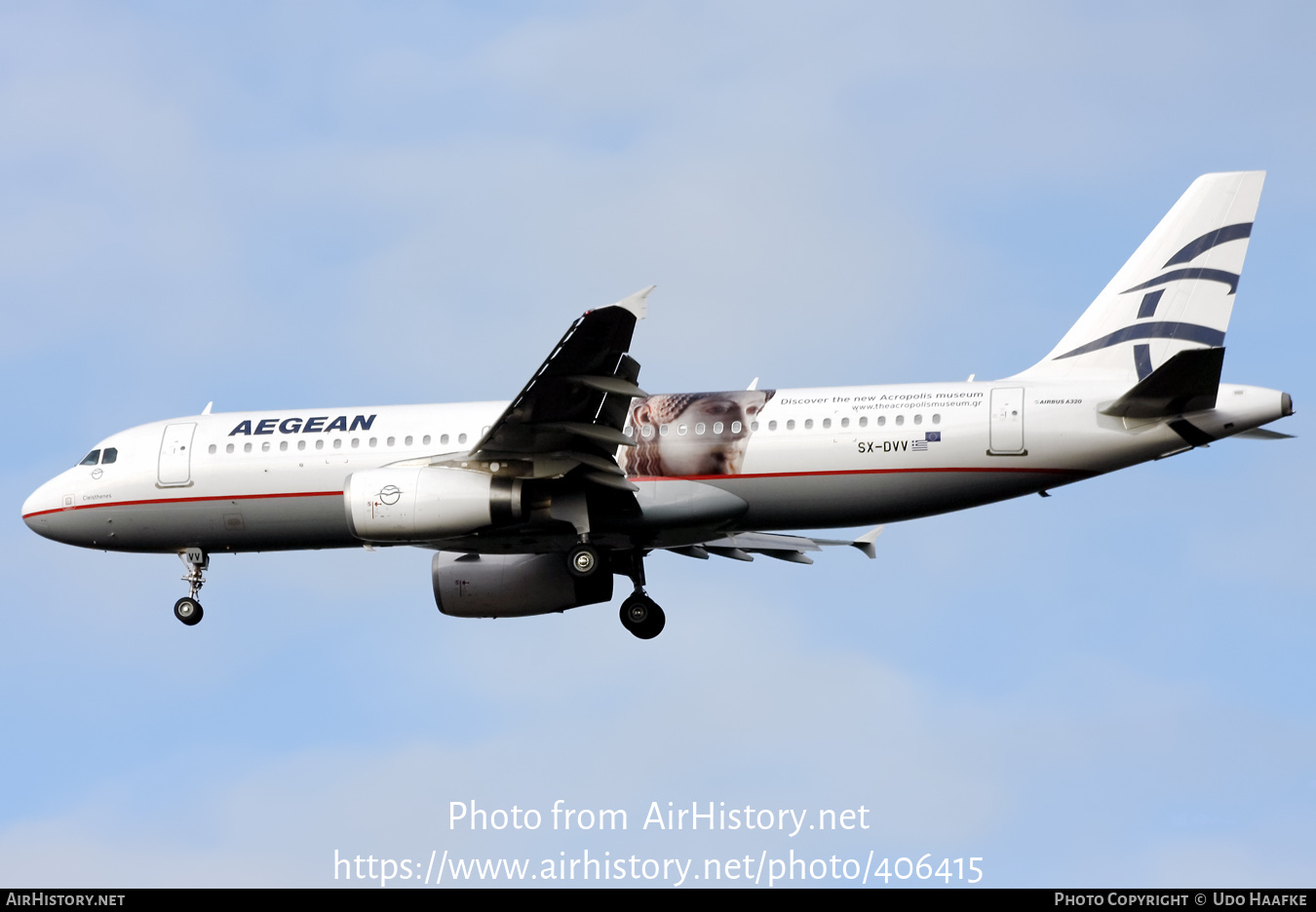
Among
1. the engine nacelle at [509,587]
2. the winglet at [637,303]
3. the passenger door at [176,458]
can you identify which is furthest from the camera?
the engine nacelle at [509,587]

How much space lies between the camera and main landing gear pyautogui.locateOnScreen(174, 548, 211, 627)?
32750 mm

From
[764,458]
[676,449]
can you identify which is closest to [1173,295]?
[764,458]

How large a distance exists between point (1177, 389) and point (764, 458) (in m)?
6.69

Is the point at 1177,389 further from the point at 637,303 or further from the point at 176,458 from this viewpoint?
the point at 176,458

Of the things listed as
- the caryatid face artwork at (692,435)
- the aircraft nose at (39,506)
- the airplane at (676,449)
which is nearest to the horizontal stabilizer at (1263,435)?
the airplane at (676,449)

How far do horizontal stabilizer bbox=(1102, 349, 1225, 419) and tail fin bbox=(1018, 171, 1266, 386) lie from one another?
1223 millimetres

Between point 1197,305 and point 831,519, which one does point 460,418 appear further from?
point 1197,305

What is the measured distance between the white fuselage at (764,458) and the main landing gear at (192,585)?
0.29 meters

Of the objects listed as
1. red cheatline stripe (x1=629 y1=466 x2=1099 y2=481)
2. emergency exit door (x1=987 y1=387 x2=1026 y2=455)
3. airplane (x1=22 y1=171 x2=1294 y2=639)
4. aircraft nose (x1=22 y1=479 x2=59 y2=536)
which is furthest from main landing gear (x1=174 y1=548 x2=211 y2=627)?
emergency exit door (x1=987 y1=387 x2=1026 y2=455)

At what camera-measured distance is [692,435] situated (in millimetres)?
30141

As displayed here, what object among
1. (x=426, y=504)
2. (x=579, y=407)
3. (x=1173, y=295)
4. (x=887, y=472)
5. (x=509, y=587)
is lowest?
(x=426, y=504)

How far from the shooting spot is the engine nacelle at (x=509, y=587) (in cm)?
3291

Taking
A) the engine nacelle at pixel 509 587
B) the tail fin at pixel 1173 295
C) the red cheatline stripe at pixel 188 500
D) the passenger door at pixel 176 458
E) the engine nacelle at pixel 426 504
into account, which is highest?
the tail fin at pixel 1173 295

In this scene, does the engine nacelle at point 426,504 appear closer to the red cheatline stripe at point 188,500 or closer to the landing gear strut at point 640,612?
the red cheatline stripe at point 188,500
